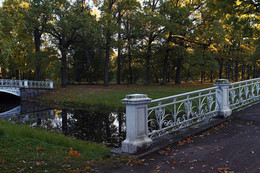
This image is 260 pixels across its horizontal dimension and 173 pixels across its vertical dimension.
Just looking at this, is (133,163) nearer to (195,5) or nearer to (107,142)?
(107,142)

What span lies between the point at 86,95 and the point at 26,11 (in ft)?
39.5

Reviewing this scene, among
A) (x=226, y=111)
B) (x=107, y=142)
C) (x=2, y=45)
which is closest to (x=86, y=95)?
(x=2, y=45)

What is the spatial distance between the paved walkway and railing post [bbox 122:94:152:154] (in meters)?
0.34

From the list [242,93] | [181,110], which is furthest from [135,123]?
[242,93]

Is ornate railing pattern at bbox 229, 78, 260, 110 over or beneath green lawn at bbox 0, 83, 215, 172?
over

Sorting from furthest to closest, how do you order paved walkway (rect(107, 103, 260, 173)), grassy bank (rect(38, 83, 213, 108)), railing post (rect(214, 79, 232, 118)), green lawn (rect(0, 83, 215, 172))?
1. grassy bank (rect(38, 83, 213, 108))
2. railing post (rect(214, 79, 232, 118))
3. green lawn (rect(0, 83, 215, 172))
4. paved walkway (rect(107, 103, 260, 173))

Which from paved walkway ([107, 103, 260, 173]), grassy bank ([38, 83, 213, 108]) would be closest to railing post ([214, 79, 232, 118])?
paved walkway ([107, 103, 260, 173])

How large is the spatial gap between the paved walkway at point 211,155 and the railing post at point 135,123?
342mm

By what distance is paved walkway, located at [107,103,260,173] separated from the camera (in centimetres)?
432

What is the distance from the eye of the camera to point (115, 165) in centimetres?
454

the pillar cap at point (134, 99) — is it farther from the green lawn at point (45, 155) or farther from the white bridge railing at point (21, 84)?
the white bridge railing at point (21, 84)

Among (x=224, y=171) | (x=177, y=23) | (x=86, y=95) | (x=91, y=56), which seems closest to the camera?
(x=224, y=171)

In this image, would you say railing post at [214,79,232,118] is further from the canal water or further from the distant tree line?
the distant tree line

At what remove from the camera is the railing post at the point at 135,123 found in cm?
516
